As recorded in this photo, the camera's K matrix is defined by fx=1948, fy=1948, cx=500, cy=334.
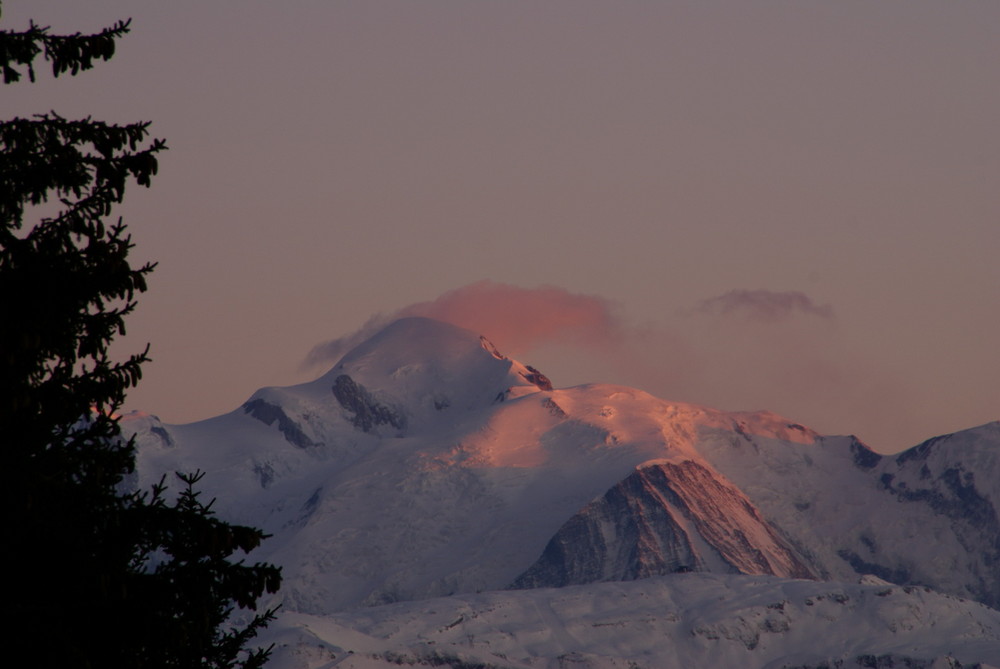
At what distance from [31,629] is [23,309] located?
442 centimetres

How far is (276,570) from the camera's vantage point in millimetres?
27625

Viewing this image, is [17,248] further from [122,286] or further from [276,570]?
[276,570]

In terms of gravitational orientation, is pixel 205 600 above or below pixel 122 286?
below

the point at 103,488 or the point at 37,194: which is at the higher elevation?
the point at 37,194

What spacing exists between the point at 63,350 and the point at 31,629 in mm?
4269

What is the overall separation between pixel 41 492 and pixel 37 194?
166 inches

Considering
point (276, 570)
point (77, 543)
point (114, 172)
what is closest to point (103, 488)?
point (77, 543)

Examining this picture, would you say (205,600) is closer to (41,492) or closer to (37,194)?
(41,492)

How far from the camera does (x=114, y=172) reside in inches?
1105

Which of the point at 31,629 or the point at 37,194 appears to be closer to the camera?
the point at 31,629

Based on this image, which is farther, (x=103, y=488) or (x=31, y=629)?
(x=103, y=488)

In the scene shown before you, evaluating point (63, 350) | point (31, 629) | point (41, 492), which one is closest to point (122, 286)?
point (63, 350)

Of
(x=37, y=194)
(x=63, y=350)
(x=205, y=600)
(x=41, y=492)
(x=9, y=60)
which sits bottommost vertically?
(x=205, y=600)

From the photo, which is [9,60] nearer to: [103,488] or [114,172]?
[114,172]
